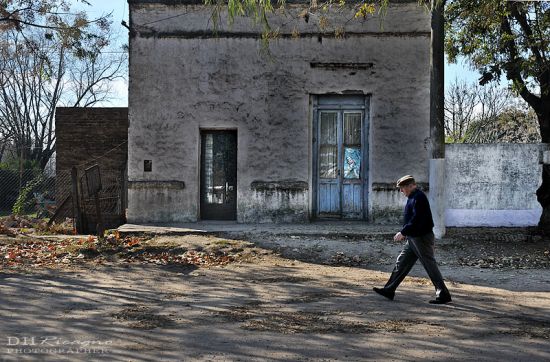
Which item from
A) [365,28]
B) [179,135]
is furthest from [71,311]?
[365,28]

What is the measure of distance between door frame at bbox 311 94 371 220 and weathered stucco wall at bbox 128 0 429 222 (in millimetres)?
226

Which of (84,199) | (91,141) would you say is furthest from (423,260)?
(91,141)

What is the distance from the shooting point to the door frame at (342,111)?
536 inches

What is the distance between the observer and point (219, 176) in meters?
14.0

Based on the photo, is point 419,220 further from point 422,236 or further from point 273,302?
point 273,302

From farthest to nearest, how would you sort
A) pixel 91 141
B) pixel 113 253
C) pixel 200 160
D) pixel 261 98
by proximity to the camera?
pixel 91 141 → pixel 200 160 → pixel 261 98 → pixel 113 253

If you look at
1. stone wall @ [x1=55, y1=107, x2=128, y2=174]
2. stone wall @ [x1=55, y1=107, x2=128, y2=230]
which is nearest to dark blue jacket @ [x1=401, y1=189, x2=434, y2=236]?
stone wall @ [x1=55, y1=107, x2=128, y2=230]

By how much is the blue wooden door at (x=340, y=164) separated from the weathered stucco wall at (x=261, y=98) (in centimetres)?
39

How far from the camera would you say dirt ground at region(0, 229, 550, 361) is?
208 inches

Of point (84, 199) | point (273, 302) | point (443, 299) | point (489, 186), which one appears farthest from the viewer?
point (84, 199)

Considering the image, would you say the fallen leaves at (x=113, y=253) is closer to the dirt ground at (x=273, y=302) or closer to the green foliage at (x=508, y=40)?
the dirt ground at (x=273, y=302)

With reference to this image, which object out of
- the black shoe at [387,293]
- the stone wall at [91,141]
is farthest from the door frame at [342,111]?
the black shoe at [387,293]

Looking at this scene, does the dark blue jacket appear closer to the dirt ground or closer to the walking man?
the walking man

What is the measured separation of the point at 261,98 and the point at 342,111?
1928mm
